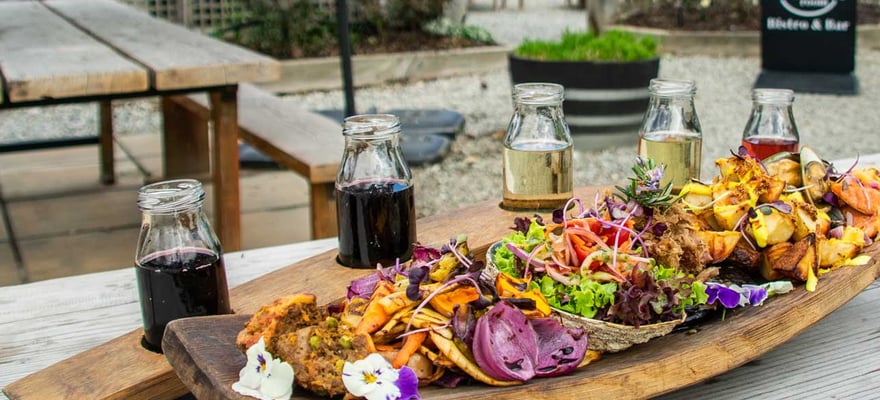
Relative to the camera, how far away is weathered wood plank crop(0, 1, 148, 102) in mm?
2891

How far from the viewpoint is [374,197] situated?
162 cm

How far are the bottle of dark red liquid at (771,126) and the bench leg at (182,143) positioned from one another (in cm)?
360

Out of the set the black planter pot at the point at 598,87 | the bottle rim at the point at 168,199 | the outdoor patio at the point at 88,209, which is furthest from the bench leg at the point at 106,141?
the bottle rim at the point at 168,199

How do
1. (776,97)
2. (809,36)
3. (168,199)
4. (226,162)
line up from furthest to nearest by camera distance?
1. (809,36)
2. (226,162)
3. (776,97)
4. (168,199)

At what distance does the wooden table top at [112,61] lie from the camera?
2.92 metres

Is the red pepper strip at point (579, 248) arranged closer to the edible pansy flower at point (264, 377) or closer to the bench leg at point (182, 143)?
the edible pansy flower at point (264, 377)

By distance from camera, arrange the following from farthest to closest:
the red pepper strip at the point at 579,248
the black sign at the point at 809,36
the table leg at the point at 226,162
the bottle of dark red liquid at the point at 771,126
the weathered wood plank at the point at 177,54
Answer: the black sign at the point at 809,36 → the table leg at the point at 226,162 → the weathered wood plank at the point at 177,54 → the bottle of dark red liquid at the point at 771,126 → the red pepper strip at the point at 579,248

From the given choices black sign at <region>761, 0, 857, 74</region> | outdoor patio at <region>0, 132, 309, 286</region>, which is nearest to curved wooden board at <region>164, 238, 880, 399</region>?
outdoor patio at <region>0, 132, 309, 286</region>

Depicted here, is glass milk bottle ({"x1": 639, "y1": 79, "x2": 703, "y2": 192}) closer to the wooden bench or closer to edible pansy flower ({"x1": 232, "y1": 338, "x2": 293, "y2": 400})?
edible pansy flower ({"x1": 232, "y1": 338, "x2": 293, "y2": 400})

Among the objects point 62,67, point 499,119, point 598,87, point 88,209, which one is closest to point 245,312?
point 62,67

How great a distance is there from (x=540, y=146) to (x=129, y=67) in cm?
176

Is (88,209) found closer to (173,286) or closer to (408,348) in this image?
(173,286)

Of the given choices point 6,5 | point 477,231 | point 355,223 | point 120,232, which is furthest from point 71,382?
point 6,5

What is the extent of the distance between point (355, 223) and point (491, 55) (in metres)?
7.16
